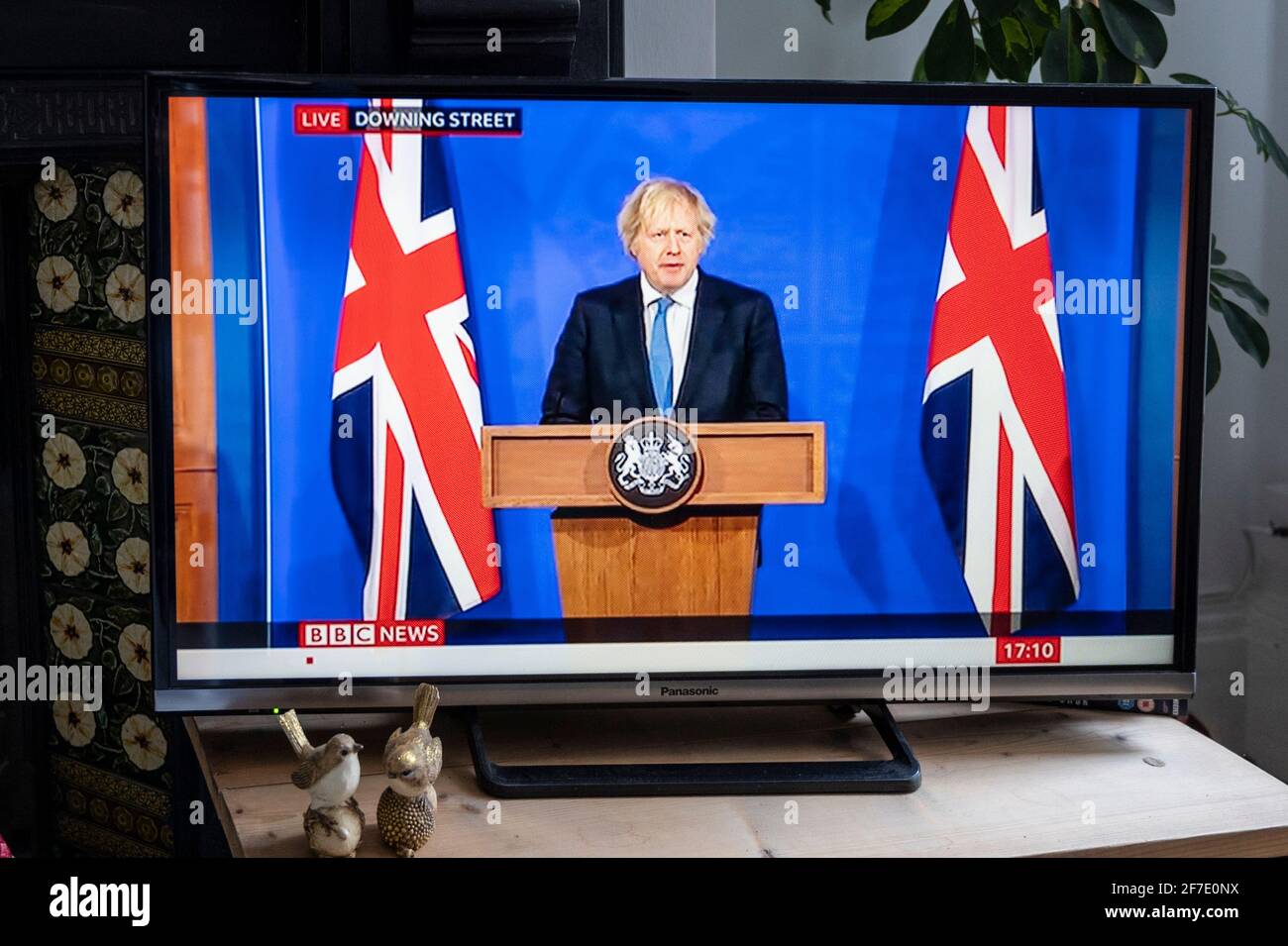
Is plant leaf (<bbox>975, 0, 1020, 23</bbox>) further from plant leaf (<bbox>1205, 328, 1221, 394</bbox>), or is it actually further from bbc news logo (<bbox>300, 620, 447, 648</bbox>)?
bbc news logo (<bbox>300, 620, 447, 648</bbox>)

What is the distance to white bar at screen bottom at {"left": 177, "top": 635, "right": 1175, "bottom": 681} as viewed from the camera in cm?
127

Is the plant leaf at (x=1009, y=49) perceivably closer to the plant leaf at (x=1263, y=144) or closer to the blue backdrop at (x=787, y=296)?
the plant leaf at (x=1263, y=144)

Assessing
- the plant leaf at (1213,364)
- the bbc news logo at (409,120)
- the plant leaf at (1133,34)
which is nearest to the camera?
the bbc news logo at (409,120)

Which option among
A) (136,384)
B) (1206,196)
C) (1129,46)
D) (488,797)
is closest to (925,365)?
(1206,196)

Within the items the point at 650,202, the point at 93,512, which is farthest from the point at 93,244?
the point at 650,202

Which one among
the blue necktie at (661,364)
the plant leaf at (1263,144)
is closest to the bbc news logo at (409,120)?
the blue necktie at (661,364)

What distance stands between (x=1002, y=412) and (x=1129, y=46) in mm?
723

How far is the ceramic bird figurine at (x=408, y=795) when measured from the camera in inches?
42.6

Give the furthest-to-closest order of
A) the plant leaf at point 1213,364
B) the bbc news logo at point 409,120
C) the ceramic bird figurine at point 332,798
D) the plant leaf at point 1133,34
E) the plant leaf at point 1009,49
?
the plant leaf at point 1213,364 < the plant leaf at point 1009,49 < the plant leaf at point 1133,34 < the bbc news logo at point 409,120 < the ceramic bird figurine at point 332,798

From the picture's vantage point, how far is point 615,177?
126cm

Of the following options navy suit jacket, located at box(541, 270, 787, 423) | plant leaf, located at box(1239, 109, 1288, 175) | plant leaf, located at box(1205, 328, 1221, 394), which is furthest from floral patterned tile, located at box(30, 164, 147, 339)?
plant leaf, located at box(1239, 109, 1288, 175)

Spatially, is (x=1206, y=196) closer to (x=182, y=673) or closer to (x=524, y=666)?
(x=524, y=666)

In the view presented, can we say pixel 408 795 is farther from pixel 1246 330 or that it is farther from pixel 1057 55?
pixel 1246 330

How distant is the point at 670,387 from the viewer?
1.28 meters
